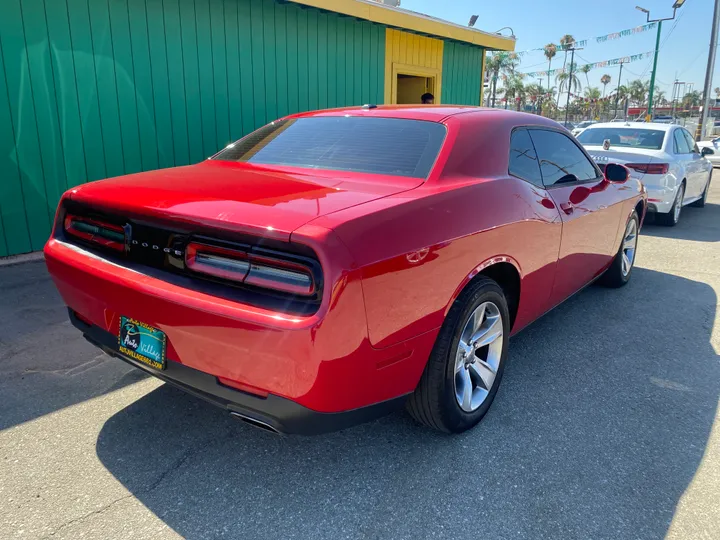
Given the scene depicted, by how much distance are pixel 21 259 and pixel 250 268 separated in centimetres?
463

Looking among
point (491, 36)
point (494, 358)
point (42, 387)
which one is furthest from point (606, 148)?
point (42, 387)

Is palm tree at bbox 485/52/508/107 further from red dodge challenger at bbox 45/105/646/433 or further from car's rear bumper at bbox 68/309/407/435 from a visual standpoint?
car's rear bumper at bbox 68/309/407/435

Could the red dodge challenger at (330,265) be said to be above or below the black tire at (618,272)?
above

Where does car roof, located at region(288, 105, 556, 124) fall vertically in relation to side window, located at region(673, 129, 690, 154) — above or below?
above

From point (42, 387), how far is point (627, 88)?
342 feet

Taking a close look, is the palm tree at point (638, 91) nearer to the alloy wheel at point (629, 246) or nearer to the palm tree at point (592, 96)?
the palm tree at point (592, 96)

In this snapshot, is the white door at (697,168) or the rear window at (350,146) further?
the white door at (697,168)

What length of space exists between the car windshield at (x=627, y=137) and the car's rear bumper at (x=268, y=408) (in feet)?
24.9

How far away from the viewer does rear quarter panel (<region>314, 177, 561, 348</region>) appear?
1.95 metres

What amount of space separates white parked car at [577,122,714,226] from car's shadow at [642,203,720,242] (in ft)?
0.61

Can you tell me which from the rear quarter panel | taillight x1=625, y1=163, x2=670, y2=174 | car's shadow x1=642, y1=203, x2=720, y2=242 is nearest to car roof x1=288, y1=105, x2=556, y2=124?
Result: the rear quarter panel

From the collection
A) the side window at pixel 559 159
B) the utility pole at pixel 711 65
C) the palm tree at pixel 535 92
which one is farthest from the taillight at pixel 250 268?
the palm tree at pixel 535 92

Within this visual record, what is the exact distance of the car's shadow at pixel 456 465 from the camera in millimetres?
2111

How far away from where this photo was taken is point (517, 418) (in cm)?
286
